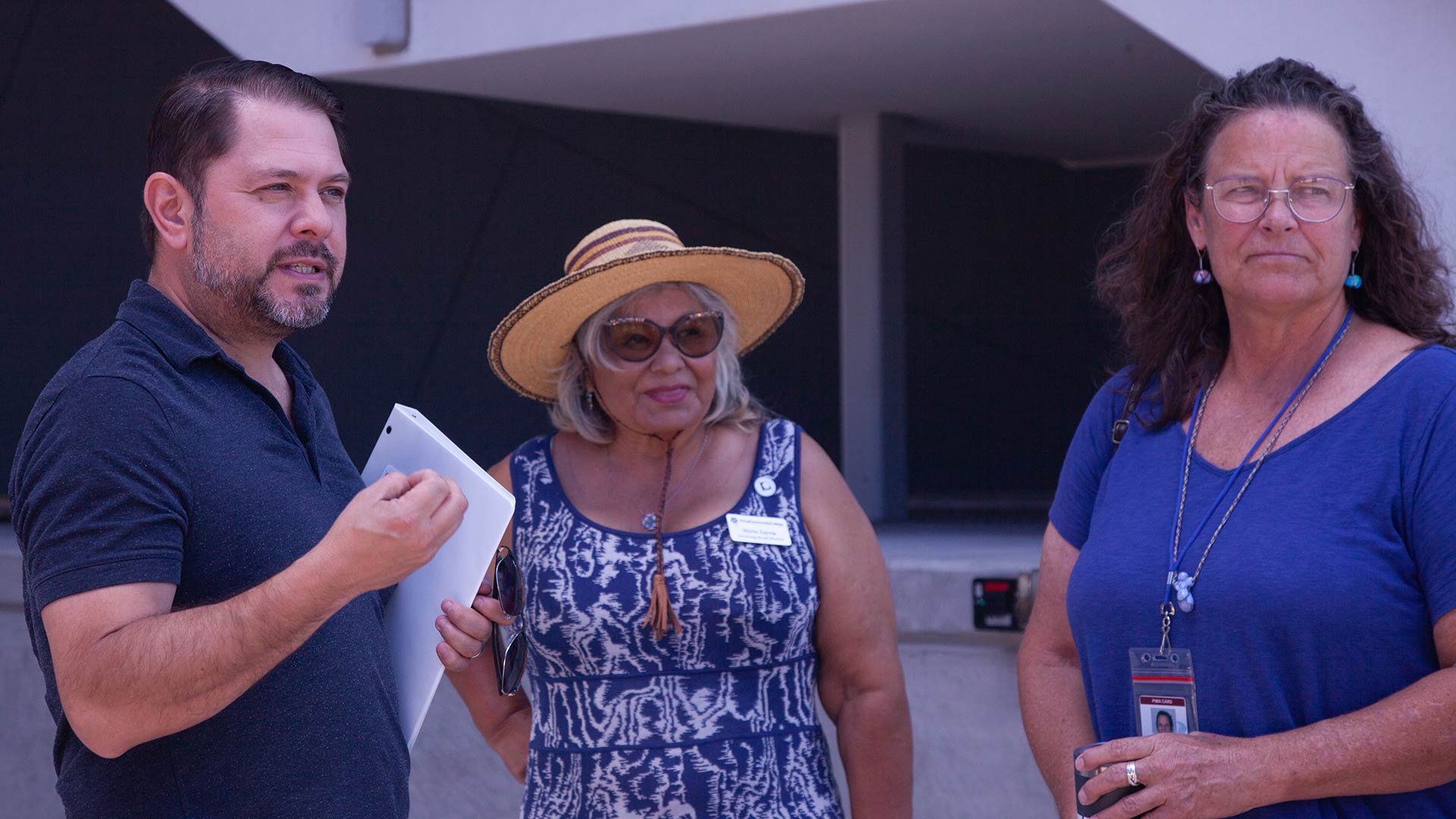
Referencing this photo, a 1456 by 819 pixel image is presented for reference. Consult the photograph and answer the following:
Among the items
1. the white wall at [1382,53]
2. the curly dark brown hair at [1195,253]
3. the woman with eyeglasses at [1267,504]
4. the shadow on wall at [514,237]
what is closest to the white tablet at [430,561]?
the woman with eyeglasses at [1267,504]

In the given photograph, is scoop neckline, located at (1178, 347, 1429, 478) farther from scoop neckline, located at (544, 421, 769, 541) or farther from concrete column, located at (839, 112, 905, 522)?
concrete column, located at (839, 112, 905, 522)

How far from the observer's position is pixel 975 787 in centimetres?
367

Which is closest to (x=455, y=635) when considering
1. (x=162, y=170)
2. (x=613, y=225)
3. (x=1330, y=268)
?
(x=162, y=170)

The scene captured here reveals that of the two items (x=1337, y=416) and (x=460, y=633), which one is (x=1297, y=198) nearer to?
(x=1337, y=416)

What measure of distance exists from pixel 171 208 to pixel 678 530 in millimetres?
1035

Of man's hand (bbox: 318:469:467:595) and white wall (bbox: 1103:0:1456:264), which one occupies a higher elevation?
white wall (bbox: 1103:0:1456:264)

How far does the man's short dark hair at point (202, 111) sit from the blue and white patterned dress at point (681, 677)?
0.94m

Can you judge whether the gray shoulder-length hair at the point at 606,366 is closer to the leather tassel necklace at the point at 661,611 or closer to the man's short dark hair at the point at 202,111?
the leather tassel necklace at the point at 661,611

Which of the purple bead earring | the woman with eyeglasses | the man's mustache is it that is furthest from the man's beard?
the purple bead earring

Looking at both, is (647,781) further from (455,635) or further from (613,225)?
(613,225)

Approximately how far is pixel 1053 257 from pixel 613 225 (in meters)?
6.90

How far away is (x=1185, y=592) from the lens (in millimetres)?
1714

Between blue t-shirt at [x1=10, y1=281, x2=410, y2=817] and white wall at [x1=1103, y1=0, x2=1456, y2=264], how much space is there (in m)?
2.65

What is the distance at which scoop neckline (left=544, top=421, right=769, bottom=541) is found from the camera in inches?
91.5
